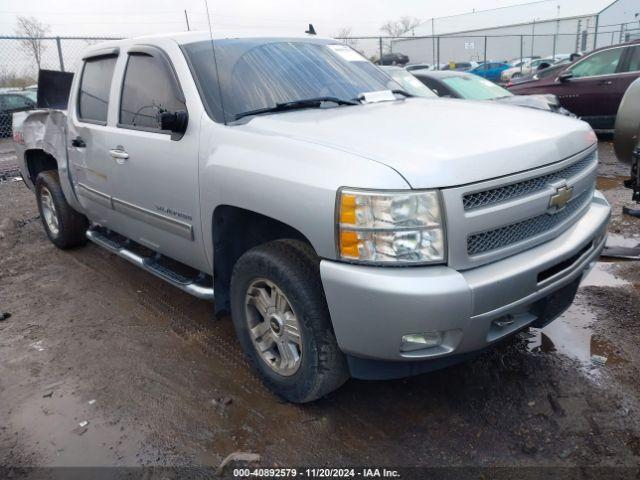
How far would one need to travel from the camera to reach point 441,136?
2.53 metres

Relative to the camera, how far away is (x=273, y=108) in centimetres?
313

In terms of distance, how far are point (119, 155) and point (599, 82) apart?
9402 millimetres

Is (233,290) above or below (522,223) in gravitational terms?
below

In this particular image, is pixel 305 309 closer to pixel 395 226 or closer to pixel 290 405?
pixel 395 226

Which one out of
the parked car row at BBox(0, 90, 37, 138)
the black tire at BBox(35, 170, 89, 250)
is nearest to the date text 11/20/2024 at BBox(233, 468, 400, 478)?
the black tire at BBox(35, 170, 89, 250)

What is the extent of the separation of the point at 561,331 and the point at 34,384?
327cm

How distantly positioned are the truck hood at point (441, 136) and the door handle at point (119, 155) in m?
1.15

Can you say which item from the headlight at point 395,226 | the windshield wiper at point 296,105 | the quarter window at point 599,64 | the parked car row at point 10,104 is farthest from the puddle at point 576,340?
the parked car row at point 10,104

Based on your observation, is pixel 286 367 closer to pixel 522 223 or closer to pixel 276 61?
pixel 522 223

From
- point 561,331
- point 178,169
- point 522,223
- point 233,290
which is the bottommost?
point 561,331

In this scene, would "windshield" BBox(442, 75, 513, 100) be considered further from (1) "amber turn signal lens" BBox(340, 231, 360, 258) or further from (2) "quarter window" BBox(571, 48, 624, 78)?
(1) "amber turn signal lens" BBox(340, 231, 360, 258)

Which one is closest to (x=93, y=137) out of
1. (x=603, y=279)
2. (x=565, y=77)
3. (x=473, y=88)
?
(x=603, y=279)

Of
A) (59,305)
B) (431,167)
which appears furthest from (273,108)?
(59,305)

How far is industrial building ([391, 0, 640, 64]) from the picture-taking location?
1348 inches
